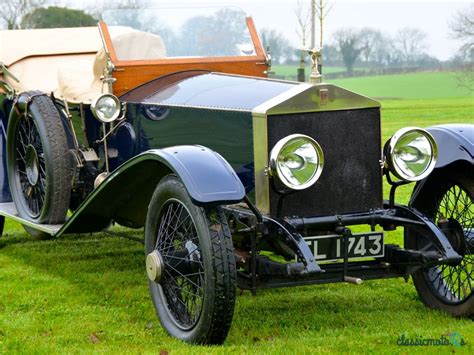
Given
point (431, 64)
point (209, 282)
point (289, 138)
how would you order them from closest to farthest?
point (209, 282), point (289, 138), point (431, 64)

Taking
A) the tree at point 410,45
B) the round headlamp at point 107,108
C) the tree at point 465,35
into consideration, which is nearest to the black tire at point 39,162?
the round headlamp at point 107,108

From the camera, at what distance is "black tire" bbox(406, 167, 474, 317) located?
17.6ft

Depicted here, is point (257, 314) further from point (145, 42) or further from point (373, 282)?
point (145, 42)

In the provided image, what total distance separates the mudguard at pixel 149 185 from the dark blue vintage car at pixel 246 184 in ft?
0.03

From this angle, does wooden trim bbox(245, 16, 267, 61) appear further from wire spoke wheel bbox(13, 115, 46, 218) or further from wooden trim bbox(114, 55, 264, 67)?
wire spoke wheel bbox(13, 115, 46, 218)

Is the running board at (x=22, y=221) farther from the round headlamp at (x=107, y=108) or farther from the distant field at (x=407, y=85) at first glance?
the distant field at (x=407, y=85)

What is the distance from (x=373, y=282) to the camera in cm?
639

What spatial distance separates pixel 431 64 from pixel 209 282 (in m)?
33.5

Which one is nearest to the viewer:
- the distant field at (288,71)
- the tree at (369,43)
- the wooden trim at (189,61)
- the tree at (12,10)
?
the wooden trim at (189,61)

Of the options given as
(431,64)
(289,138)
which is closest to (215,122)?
(289,138)

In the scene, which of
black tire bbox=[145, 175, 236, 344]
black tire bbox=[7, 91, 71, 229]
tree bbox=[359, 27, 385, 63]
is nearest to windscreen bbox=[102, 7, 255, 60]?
black tire bbox=[7, 91, 71, 229]

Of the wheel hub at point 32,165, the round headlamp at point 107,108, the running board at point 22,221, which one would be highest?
the round headlamp at point 107,108

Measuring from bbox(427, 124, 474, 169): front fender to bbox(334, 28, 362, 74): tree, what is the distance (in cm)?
2992

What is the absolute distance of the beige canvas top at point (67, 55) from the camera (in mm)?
6812
